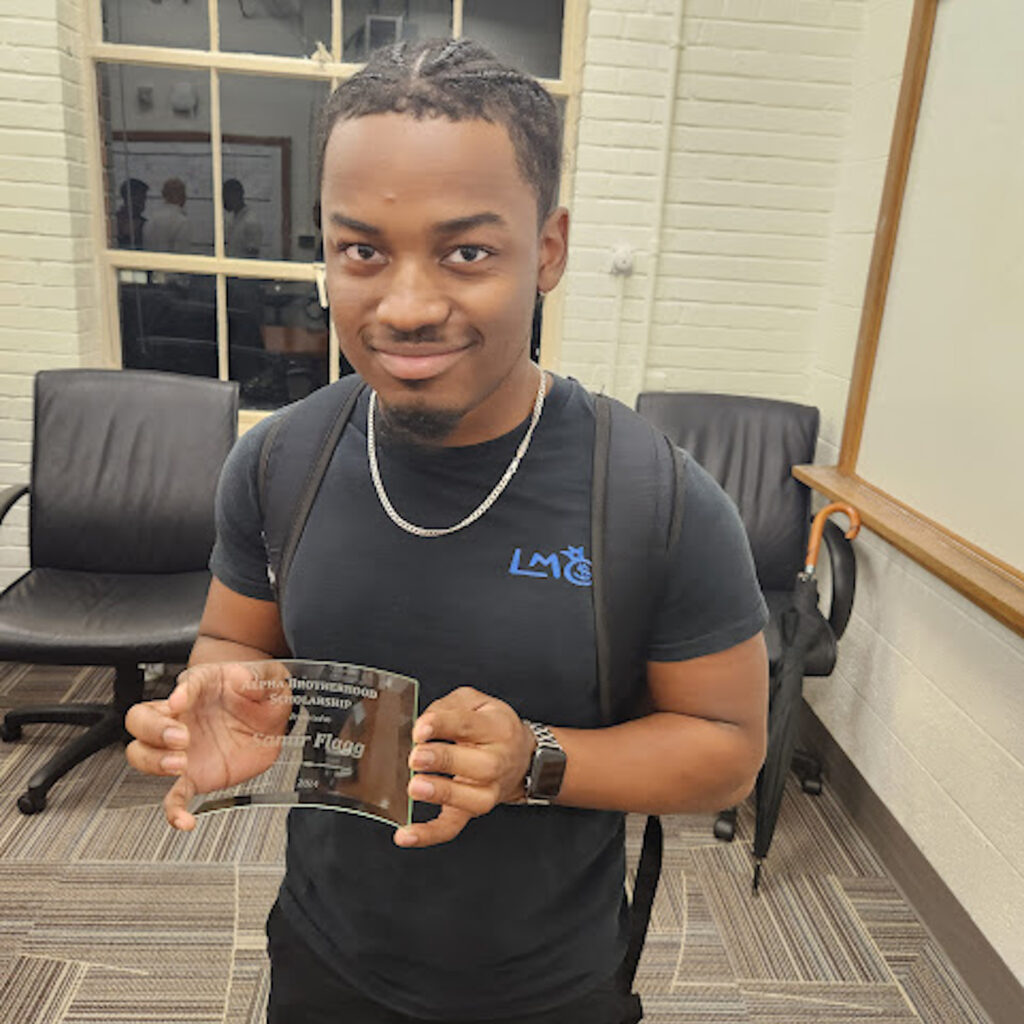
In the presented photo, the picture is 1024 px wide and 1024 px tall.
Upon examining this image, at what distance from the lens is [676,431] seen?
2674mm

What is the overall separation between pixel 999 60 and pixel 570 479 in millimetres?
1833

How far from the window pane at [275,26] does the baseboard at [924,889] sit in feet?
8.91

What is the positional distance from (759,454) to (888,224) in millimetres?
718

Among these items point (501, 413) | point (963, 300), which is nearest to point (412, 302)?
point (501, 413)

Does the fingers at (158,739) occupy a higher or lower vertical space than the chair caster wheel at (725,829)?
higher

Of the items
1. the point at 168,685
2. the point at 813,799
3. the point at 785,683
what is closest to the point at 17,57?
the point at 168,685

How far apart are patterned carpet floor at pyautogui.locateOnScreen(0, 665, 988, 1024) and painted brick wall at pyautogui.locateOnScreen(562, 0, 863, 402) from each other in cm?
151

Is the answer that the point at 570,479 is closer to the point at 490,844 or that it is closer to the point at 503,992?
the point at 490,844

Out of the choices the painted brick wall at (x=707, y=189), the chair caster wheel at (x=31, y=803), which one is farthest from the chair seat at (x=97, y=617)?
the painted brick wall at (x=707, y=189)

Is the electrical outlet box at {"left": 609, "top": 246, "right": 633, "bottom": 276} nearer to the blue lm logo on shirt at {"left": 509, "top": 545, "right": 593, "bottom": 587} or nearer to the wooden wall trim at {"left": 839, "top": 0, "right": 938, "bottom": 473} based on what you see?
the wooden wall trim at {"left": 839, "top": 0, "right": 938, "bottom": 473}

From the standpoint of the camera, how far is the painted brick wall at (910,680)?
1834mm

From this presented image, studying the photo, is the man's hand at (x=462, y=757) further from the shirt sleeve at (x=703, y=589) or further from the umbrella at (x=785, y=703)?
the umbrella at (x=785, y=703)

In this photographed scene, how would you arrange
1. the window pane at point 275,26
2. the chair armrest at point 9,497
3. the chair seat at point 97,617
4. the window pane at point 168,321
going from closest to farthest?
1. the chair seat at point 97,617
2. the chair armrest at point 9,497
3. the window pane at point 275,26
4. the window pane at point 168,321

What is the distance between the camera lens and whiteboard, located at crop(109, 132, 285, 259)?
2.95 metres
